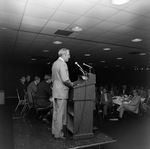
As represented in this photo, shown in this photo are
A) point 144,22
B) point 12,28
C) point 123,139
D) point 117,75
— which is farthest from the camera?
point 117,75

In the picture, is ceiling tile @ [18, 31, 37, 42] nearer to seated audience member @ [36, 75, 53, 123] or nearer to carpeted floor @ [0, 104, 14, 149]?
seated audience member @ [36, 75, 53, 123]

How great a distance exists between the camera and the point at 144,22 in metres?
3.84

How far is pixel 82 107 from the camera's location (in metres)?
2.98

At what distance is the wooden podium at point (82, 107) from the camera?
9.53ft

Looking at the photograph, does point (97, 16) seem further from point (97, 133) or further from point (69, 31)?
point (97, 133)

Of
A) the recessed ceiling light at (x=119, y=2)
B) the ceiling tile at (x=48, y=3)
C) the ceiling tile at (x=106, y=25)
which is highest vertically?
the ceiling tile at (x=106, y=25)

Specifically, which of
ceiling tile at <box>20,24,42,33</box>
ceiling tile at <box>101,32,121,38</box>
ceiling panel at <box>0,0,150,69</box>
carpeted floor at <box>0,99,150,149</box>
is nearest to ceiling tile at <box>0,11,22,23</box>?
ceiling panel at <box>0,0,150,69</box>

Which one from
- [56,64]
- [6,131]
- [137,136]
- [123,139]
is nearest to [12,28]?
[56,64]

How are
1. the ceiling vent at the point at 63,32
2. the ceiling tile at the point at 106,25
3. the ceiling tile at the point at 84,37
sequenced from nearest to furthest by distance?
1. the ceiling tile at the point at 106,25
2. the ceiling vent at the point at 63,32
3. the ceiling tile at the point at 84,37

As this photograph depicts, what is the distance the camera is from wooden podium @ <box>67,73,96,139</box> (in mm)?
2904

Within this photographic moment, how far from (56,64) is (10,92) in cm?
1061

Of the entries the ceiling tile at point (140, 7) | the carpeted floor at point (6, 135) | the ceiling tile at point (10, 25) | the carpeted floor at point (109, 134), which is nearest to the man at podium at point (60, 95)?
the carpeted floor at point (109, 134)

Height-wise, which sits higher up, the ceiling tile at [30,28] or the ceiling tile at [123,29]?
the ceiling tile at [30,28]

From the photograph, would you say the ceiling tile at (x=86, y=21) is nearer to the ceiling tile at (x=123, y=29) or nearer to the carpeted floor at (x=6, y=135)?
the ceiling tile at (x=123, y=29)
